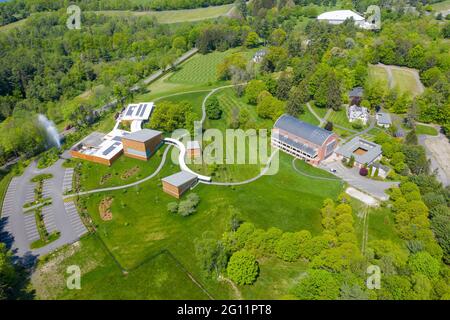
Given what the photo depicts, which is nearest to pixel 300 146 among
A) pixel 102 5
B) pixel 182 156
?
pixel 182 156

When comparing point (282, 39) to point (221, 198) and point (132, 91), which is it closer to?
point (132, 91)

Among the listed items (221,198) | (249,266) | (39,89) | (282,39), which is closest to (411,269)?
(249,266)

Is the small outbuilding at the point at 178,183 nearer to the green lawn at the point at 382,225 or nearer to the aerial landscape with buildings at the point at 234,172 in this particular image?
the aerial landscape with buildings at the point at 234,172

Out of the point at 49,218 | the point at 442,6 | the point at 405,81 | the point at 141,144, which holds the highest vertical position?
the point at 442,6

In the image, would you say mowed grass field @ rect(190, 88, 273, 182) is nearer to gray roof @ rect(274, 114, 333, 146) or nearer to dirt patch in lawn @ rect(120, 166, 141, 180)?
gray roof @ rect(274, 114, 333, 146)

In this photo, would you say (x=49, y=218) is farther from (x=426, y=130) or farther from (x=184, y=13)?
(x=184, y=13)
